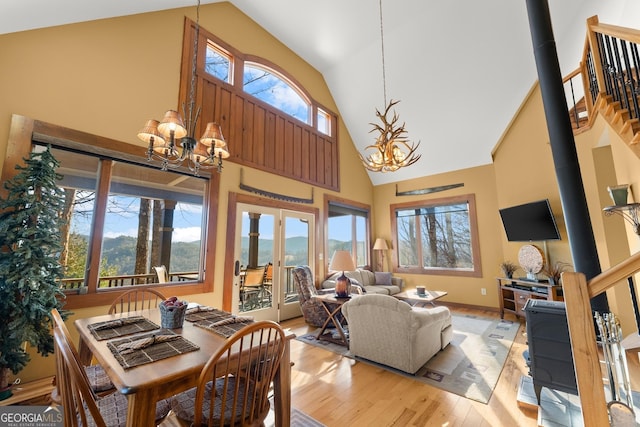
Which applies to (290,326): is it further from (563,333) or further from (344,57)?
(344,57)

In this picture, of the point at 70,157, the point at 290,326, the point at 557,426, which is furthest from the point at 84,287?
the point at 557,426

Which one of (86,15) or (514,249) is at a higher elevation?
(86,15)

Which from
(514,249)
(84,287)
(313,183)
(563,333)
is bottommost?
(563,333)

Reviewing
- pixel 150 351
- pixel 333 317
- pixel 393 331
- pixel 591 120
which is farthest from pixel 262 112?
pixel 591 120

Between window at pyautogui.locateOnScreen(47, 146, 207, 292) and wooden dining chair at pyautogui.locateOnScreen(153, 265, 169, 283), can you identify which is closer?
window at pyautogui.locateOnScreen(47, 146, 207, 292)

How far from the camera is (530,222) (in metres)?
4.57

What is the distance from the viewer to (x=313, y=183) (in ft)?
18.5

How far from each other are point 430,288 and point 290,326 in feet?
11.9

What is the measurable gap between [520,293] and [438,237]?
2.15 meters

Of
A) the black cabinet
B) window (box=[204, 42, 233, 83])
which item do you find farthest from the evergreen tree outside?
the black cabinet

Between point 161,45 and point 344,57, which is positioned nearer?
point 161,45

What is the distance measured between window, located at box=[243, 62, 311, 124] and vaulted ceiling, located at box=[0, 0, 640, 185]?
2.77 feet

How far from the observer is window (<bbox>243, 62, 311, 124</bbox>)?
4832 millimetres

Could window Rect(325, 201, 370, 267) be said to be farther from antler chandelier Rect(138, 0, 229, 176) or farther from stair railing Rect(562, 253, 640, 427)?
stair railing Rect(562, 253, 640, 427)
